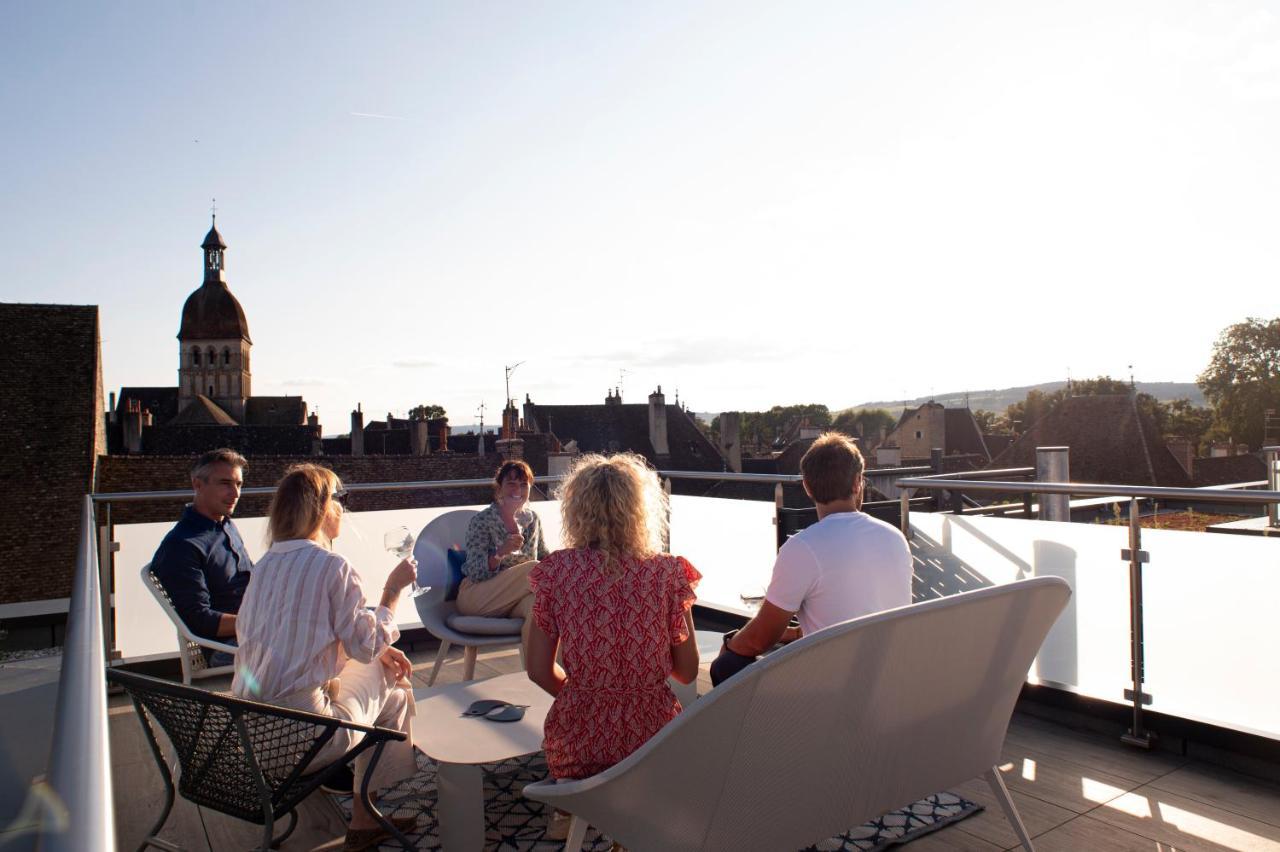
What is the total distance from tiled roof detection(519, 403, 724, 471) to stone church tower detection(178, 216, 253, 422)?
147 feet

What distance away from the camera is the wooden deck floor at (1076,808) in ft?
9.69

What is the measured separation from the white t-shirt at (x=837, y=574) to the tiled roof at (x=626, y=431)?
3687 centimetres

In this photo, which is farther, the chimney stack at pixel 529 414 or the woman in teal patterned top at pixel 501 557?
the chimney stack at pixel 529 414

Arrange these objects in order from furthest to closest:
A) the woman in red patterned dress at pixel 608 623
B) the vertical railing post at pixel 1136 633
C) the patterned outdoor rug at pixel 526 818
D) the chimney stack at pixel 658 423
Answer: the chimney stack at pixel 658 423
the vertical railing post at pixel 1136 633
the patterned outdoor rug at pixel 526 818
the woman in red patterned dress at pixel 608 623

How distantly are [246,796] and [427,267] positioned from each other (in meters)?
13.6

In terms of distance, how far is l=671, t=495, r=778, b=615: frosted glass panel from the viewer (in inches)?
243

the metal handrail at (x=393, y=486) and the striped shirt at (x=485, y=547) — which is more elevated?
the metal handrail at (x=393, y=486)

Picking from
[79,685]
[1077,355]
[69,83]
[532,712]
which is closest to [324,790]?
[532,712]

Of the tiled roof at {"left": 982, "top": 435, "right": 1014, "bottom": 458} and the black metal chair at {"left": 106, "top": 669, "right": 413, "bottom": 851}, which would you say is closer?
the black metal chair at {"left": 106, "top": 669, "right": 413, "bottom": 851}

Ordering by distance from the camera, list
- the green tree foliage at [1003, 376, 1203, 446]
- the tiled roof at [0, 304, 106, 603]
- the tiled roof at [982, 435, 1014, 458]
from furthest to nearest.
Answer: the green tree foliage at [1003, 376, 1203, 446] → the tiled roof at [982, 435, 1014, 458] → the tiled roof at [0, 304, 106, 603]

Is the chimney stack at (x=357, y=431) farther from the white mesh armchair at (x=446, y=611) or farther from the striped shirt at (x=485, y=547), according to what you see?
the striped shirt at (x=485, y=547)

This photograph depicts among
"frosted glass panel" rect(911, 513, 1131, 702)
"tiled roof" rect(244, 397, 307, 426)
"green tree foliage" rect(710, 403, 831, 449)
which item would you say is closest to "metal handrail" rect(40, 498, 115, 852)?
"frosted glass panel" rect(911, 513, 1131, 702)

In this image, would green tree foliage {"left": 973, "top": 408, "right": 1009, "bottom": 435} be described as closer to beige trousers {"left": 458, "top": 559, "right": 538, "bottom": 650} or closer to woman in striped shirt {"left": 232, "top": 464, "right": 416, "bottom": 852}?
beige trousers {"left": 458, "top": 559, "right": 538, "bottom": 650}

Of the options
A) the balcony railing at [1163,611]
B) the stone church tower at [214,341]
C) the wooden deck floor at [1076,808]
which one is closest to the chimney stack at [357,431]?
the stone church tower at [214,341]
